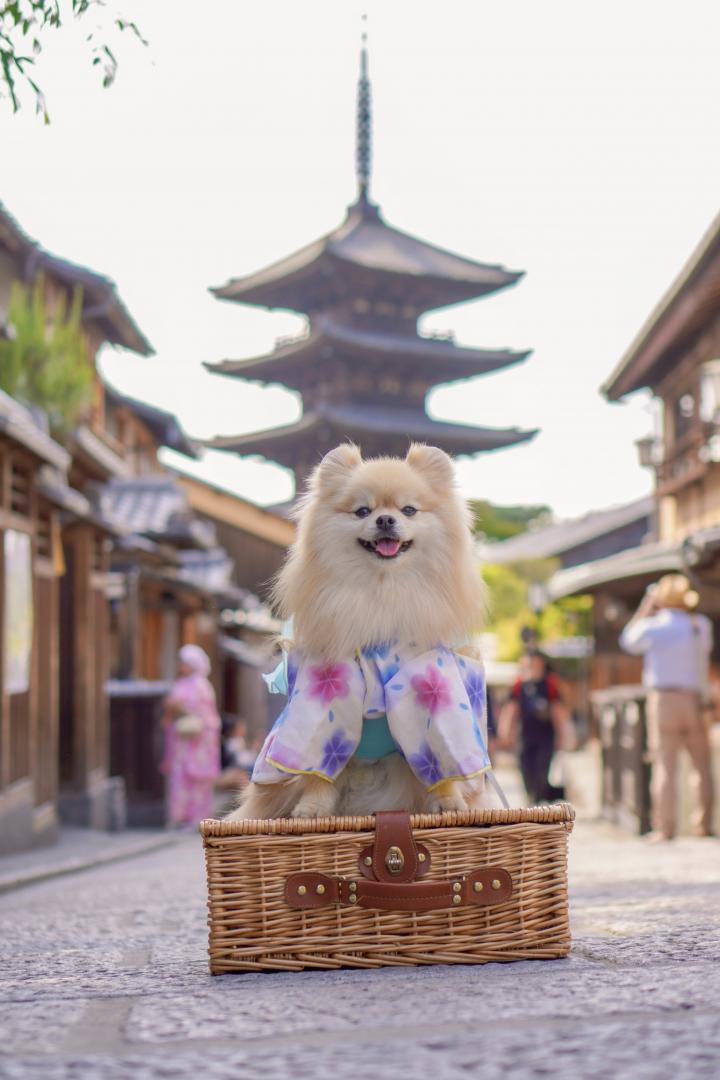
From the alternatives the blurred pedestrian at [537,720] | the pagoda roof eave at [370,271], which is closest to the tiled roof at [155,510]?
the blurred pedestrian at [537,720]

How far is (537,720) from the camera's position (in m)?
11.0

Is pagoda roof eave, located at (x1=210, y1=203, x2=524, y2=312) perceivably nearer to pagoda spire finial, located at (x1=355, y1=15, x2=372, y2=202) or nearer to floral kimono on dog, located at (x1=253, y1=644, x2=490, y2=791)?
pagoda spire finial, located at (x1=355, y1=15, x2=372, y2=202)

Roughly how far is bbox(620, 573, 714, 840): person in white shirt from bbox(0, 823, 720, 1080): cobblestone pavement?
4.80 meters

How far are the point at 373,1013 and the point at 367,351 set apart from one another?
81.2ft

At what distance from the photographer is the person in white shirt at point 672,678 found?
339 inches

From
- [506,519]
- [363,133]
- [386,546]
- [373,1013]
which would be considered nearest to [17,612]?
[386,546]

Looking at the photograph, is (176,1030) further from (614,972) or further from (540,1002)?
(614,972)

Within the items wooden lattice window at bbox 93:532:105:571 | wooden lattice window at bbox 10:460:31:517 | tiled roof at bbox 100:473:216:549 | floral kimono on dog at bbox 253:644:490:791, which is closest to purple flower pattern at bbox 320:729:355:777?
floral kimono on dog at bbox 253:644:490:791

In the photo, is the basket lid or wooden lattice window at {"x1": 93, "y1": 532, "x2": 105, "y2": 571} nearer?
the basket lid

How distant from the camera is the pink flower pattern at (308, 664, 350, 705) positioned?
3275mm

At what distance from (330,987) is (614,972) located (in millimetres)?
587

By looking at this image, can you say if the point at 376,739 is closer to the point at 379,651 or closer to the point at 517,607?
the point at 379,651

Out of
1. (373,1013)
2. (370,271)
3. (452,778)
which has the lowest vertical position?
(373,1013)

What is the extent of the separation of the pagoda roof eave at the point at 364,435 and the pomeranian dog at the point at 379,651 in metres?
22.1
